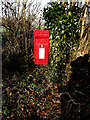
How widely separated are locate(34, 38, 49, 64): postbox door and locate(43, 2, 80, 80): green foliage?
47 centimetres

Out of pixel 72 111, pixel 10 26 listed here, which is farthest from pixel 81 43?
pixel 10 26

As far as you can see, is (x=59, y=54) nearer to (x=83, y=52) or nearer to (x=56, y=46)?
(x=56, y=46)

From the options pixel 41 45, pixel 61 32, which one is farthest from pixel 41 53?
pixel 61 32

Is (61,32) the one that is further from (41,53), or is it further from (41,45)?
(41,53)

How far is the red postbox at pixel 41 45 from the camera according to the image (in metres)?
3.80

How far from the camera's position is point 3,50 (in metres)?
5.12

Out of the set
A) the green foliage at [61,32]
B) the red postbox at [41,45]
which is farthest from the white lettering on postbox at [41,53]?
the green foliage at [61,32]

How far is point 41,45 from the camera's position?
155 inches

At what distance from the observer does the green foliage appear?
4.11 metres

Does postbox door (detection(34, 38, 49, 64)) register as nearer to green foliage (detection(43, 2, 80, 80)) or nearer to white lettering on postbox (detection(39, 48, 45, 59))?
white lettering on postbox (detection(39, 48, 45, 59))

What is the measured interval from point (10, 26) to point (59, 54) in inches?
77.3

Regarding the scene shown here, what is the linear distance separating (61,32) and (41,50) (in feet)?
2.83

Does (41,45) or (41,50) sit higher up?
(41,45)

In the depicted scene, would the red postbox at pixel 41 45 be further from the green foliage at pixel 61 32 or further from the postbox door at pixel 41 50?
the green foliage at pixel 61 32
